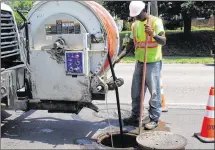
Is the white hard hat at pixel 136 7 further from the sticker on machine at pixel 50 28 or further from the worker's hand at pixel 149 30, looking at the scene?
the sticker on machine at pixel 50 28

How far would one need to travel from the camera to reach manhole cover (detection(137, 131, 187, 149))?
14.5 ft

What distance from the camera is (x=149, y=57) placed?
5.27 meters

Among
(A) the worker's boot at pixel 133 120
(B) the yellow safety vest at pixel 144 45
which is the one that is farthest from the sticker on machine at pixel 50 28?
(A) the worker's boot at pixel 133 120

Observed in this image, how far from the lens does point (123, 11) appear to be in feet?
62.2

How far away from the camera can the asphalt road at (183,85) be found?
738 centimetres

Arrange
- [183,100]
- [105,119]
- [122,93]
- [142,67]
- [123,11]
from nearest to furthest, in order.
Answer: [142,67] < [105,119] < [183,100] < [122,93] < [123,11]

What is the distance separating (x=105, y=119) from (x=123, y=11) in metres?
13.7

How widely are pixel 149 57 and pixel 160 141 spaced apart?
1328mm

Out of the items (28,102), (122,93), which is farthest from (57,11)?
(122,93)

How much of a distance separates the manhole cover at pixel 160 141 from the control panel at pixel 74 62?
1261mm

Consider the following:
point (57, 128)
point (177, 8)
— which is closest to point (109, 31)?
point (57, 128)

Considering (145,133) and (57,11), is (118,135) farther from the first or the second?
(57,11)

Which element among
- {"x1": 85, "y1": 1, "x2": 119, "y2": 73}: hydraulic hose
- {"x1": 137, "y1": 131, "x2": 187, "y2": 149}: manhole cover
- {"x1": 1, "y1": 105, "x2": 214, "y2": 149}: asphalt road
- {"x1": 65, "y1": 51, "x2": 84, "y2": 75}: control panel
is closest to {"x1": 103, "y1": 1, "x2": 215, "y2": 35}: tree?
{"x1": 1, "y1": 105, "x2": 214, "y2": 149}: asphalt road

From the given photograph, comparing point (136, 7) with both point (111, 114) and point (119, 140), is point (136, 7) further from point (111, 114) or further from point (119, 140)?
point (111, 114)
